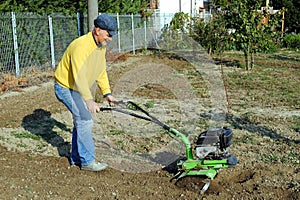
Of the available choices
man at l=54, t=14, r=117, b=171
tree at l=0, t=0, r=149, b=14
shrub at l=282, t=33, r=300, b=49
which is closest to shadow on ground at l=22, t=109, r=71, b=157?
man at l=54, t=14, r=117, b=171

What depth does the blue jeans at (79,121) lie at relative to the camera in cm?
498

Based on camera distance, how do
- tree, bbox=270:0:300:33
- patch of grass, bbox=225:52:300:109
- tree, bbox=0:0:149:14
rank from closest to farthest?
patch of grass, bbox=225:52:300:109
tree, bbox=0:0:149:14
tree, bbox=270:0:300:33

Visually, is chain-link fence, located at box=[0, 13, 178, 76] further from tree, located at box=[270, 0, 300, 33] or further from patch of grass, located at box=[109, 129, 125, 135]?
tree, located at box=[270, 0, 300, 33]

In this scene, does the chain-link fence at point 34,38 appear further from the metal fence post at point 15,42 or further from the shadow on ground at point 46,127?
the shadow on ground at point 46,127

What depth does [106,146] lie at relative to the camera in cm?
635

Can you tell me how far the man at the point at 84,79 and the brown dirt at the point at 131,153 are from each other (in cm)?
28

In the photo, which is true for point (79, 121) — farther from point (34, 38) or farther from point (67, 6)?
point (67, 6)

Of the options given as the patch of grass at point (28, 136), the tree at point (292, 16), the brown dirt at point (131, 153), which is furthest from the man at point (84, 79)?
the tree at point (292, 16)

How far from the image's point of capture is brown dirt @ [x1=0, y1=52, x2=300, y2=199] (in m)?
4.48

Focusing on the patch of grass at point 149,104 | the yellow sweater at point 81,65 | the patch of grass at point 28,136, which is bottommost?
the patch of grass at point 28,136

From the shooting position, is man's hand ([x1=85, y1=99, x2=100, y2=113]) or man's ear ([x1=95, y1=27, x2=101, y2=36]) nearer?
man's hand ([x1=85, y1=99, x2=100, y2=113])

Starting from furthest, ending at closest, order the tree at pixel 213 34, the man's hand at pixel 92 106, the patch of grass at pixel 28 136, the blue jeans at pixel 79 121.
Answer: the tree at pixel 213 34, the patch of grass at pixel 28 136, the blue jeans at pixel 79 121, the man's hand at pixel 92 106

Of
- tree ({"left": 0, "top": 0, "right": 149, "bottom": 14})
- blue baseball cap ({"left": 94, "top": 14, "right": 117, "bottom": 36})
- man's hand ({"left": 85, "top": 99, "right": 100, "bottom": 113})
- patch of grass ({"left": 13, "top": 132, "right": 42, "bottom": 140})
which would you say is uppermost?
tree ({"left": 0, "top": 0, "right": 149, "bottom": 14})

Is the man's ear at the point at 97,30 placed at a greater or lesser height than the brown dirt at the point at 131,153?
greater
